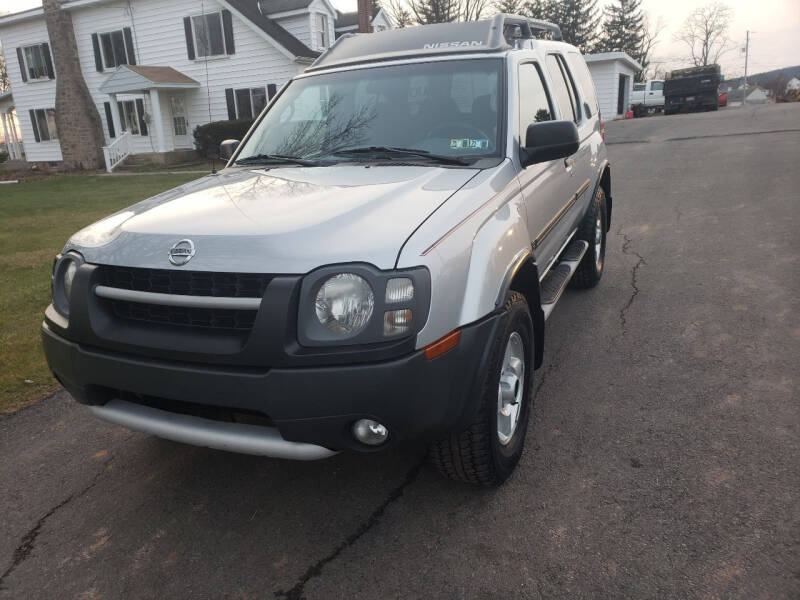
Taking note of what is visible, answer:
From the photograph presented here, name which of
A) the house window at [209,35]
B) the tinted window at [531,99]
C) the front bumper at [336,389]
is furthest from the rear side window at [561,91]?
the house window at [209,35]

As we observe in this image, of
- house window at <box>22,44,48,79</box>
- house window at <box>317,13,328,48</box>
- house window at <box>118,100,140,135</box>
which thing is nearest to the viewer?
house window at <box>317,13,328,48</box>

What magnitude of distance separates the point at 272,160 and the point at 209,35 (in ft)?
78.2

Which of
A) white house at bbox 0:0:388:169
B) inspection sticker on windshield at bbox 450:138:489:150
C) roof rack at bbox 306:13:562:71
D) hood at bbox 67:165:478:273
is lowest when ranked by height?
hood at bbox 67:165:478:273

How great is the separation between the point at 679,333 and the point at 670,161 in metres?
10.9

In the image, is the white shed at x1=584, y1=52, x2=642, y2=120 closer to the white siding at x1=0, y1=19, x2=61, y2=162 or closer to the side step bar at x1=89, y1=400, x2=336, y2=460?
the white siding at x1=0, y1=19, x2=61, y2=162

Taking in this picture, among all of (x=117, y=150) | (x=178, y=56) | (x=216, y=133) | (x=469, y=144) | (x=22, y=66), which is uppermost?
(x=22, y=66)

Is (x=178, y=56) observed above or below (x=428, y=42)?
above

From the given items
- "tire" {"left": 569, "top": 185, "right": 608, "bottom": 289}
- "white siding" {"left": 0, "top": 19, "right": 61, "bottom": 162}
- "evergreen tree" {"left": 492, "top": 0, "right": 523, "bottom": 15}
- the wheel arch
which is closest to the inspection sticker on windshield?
the wheel arch

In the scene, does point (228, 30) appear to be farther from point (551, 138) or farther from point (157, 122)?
point (551, 138)

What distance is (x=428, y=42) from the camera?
400 centimetres

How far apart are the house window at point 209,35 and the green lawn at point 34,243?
23.5ft

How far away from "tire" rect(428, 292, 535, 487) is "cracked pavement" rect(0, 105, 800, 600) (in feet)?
0.52

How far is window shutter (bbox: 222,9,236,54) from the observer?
23797mm

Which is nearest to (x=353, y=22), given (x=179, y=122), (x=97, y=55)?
(x=179, y=122)
